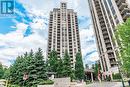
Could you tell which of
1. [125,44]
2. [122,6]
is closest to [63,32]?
[122,6]

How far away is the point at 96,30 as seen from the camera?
86.1 m

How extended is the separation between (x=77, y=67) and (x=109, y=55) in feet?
50.1

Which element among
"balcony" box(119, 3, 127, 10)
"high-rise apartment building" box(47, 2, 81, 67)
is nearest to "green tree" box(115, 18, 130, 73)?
"balcony" box(119, 3, 127, 10)

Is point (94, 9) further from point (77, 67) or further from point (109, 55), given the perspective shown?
point (77, 67)

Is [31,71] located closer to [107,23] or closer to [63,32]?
[107,23]

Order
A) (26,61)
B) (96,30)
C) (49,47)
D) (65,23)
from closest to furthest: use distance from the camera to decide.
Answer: (26,61), (96,30), (49,47), (65,23)

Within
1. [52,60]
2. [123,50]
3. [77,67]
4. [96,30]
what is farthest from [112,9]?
[123,50]

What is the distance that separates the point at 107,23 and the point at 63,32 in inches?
2377

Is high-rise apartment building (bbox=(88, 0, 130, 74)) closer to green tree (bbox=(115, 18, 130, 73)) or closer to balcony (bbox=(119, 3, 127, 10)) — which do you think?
balcony (bbox=(119, 3, 127, 10))

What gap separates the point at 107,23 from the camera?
256ft

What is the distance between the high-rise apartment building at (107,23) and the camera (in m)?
67.6

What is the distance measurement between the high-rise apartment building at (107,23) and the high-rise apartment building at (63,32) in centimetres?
4374

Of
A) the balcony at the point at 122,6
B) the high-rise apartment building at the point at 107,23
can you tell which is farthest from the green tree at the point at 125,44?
the balcony at the point at 122,6

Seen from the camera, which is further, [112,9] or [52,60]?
[112,9]
